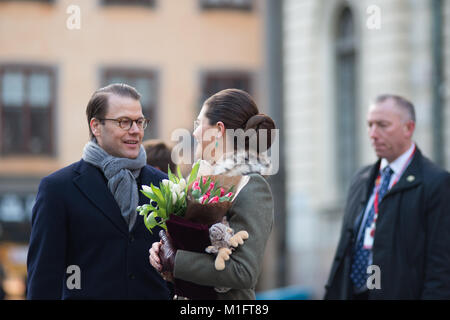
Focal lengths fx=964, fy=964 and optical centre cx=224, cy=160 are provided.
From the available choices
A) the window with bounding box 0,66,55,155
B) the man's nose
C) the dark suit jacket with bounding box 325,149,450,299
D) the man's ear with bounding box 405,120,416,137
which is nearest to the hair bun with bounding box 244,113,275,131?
the dark suit jacket with bounding box 325,149,450,299

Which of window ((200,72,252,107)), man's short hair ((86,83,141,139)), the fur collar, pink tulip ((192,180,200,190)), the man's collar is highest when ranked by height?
window ((200,72,252,107))

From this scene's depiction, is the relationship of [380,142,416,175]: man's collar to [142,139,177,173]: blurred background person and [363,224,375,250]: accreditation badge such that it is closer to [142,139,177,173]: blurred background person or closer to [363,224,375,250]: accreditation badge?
[363,224,375,250]: accreditation badge

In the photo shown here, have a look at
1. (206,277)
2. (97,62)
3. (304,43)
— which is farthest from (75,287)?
(97,62)

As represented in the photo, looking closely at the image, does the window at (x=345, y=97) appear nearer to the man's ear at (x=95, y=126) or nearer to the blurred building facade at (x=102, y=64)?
the blurred building facade at (x=102, y=64)

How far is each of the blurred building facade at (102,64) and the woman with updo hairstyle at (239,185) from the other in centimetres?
1940

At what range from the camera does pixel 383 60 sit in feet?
53.4

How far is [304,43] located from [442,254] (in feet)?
44.9

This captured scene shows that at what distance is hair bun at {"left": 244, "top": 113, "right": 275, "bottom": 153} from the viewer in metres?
4.30

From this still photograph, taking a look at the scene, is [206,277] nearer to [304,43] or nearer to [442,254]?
[442,254]

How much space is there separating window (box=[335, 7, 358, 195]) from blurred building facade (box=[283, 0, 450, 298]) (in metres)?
0.02

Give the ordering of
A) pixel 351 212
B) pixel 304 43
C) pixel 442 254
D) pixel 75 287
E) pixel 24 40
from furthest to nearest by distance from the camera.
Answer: pixel 24 40 → pixel 304 43 → pixel 351 212 → pixel 442 254 → pixel 75 287

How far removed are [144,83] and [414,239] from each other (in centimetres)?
1875

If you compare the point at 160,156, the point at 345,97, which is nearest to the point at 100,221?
the point at 160,156

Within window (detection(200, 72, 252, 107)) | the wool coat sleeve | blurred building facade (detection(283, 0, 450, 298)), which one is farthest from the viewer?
window (detection(200, 72, 252, 107))
